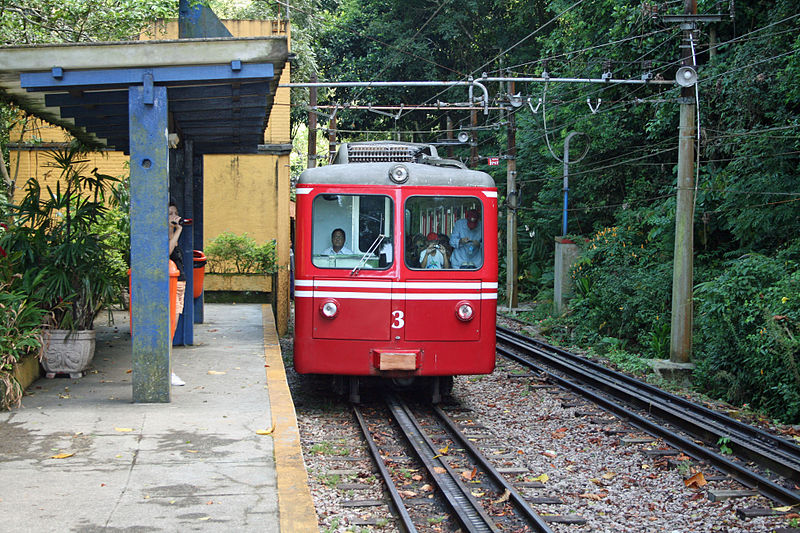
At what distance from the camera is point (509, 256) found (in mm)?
25188

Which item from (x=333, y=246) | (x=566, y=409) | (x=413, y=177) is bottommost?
(x=566, y=409)

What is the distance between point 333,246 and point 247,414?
2577mm

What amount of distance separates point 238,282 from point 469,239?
971 centimetres

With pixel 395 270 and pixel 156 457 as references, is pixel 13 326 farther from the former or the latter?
pixel 395 270

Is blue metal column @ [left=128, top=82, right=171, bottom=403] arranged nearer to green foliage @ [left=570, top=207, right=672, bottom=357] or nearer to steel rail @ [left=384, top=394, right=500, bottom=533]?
steel rail @ [left=384, top=394, right=500, bottom=533]

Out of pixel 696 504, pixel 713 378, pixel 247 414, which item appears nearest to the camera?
pixel 696 504

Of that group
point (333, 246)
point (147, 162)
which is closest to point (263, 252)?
point (333, 246)

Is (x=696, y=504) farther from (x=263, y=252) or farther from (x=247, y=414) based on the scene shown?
(x=263, y=252)

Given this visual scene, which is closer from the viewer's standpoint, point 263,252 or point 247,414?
point 247,414

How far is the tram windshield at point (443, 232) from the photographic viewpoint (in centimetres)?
958

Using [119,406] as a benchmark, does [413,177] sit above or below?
above

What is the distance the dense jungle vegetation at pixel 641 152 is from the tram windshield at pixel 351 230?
5.05 metres

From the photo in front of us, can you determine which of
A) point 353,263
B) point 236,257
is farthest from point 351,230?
point 236,257

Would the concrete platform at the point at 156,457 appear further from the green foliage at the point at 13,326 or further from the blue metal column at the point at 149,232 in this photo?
the blue metal column at the point at 149,232
